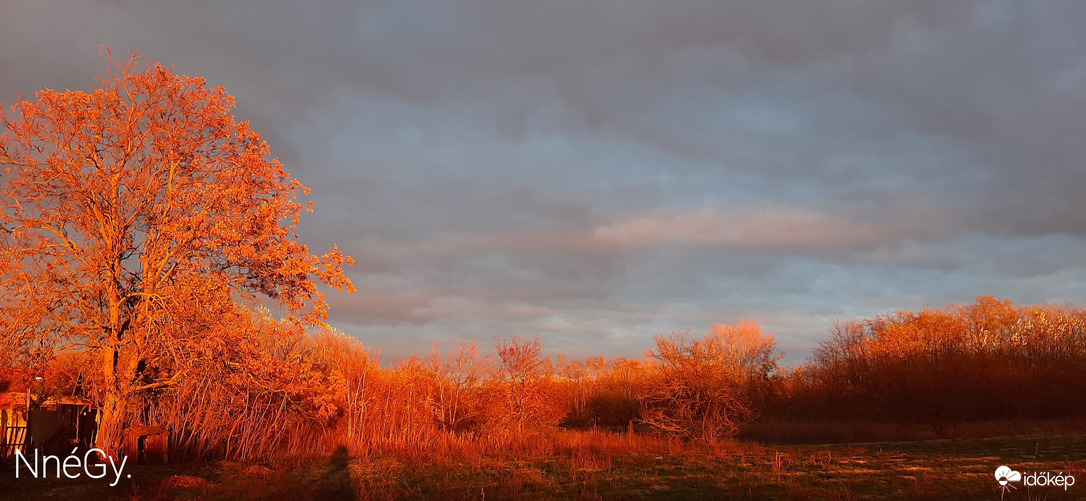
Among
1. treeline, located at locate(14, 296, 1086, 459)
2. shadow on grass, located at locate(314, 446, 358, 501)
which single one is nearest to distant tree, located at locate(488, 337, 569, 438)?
treeline, located at locate(14, 296, 1086, 459)

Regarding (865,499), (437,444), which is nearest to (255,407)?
(437,444)

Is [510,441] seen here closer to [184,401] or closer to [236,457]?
[236,457]

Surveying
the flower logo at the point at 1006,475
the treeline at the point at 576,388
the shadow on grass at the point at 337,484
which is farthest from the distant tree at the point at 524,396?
the flower logo at the point at 1006,475

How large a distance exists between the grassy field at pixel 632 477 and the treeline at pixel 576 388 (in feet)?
7.32

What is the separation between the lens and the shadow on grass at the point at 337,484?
12.7 metres

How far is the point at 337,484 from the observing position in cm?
1408

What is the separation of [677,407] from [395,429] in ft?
32.5

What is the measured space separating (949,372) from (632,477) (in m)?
23.1

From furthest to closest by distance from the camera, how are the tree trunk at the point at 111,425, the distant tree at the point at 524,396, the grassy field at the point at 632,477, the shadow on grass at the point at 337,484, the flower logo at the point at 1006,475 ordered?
the distant tree at the point at 524,396, the tree trunk at the point at 111,425, the shadow on grass at the point at 337,484, the grassy field at the point at 632,477, the flower logo at the point at 1006,475

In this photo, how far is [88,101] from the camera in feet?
53.7

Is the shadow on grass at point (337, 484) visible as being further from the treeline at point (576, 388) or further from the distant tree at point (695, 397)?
the distant tree at point (695, 397)

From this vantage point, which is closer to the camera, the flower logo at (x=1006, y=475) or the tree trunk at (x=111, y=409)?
A: the flower logo at (x=1006, y=475)

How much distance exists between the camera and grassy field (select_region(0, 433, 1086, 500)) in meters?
11.7

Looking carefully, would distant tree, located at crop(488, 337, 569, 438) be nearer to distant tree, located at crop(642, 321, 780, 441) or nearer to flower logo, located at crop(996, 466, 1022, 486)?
distant tree, located at crop(642, 321, 780, 441)
